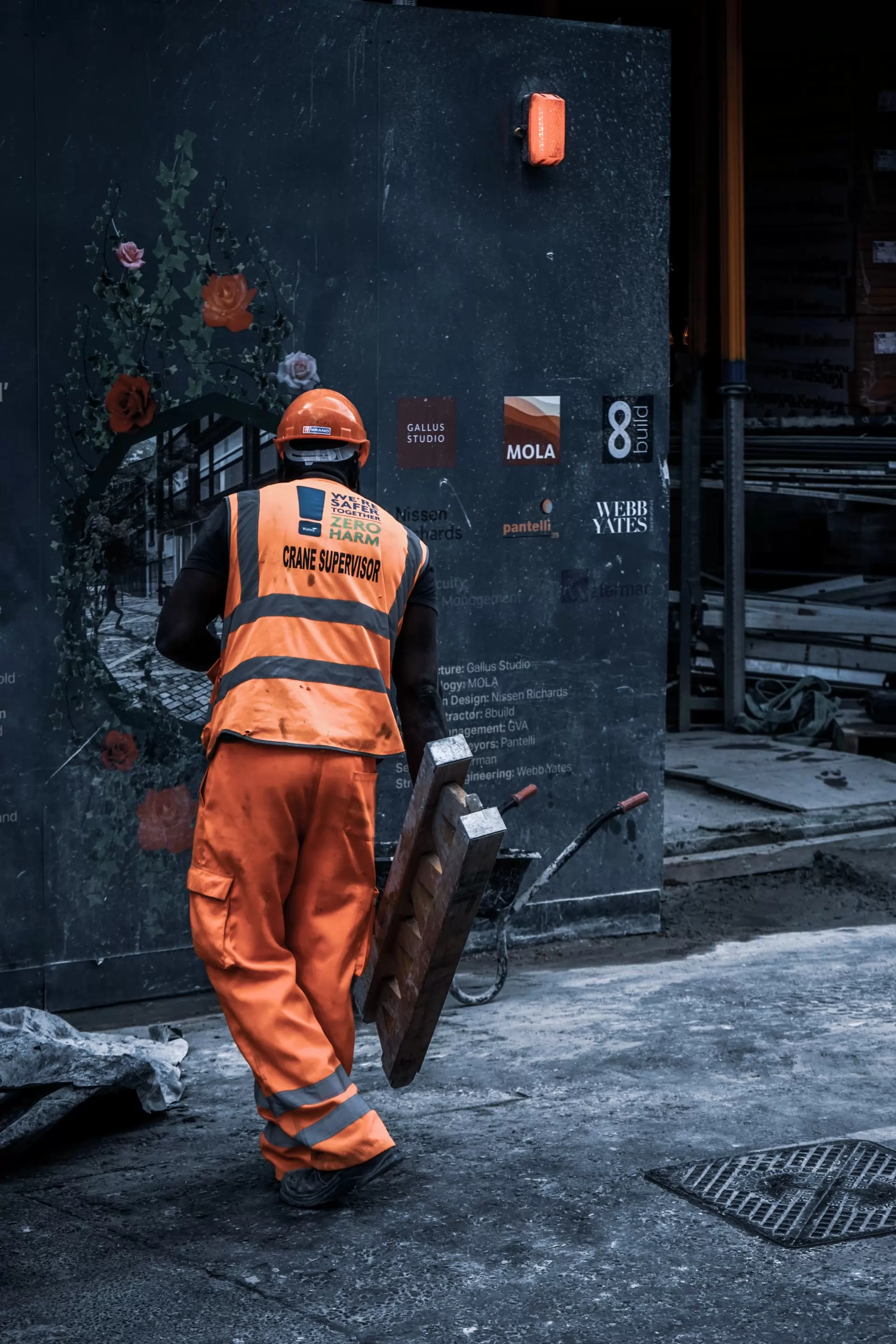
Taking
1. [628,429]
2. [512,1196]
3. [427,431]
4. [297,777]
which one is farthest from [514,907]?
[297,777]

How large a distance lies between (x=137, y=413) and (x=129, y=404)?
4 cm

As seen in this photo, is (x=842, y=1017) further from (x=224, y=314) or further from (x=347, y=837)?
(x=224, y=314)

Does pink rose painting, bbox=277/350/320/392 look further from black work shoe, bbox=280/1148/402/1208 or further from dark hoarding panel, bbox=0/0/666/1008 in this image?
black work shoe, bbox=280/1148/402/1208

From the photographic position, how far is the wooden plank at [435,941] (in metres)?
3.60

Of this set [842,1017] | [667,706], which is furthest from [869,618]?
[842,1017]

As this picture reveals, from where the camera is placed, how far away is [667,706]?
11.0 metres

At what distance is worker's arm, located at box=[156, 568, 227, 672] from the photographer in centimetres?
386

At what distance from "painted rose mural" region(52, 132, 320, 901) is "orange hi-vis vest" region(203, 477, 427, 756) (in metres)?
1.50

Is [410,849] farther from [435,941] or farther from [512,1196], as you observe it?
[512,1196]

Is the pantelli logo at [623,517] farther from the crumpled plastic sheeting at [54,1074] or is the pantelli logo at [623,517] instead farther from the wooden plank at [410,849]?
the crumpled plastic sheeting at [54,1074]

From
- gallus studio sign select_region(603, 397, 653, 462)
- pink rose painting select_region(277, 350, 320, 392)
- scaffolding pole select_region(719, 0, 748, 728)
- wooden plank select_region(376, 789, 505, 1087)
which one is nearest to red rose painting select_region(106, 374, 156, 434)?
pink rose painting select_region(277, 350, 320, 392)

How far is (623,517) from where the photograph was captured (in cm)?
623

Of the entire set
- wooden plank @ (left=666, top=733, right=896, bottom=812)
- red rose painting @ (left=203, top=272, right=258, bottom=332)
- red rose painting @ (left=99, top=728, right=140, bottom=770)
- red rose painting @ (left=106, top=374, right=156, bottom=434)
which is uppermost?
red rose painting @ (left=203, top=272, right=258, bottom=332)

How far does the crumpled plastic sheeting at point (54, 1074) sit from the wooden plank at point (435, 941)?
701mm
